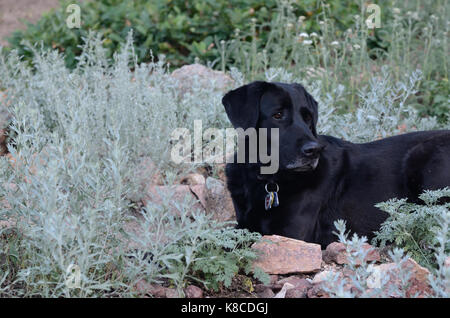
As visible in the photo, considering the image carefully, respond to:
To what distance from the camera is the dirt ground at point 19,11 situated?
8.73 meters

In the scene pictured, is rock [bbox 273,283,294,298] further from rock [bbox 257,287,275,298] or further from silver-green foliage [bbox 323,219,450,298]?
silver-green foliage [bbox 323,219,450,298]

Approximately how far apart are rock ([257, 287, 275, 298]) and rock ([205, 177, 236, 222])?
4.93ft

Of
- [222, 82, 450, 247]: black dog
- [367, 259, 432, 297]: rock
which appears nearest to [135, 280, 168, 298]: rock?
[367, 259, 432, 297]: rock

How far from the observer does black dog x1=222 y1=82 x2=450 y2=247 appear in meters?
3.69

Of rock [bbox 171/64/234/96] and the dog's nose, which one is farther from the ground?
the dog's nose

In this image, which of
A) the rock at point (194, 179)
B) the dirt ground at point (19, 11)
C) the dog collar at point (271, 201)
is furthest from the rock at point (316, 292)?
the dirt ground at point (19, 11)

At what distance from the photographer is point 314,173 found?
3.85 metres

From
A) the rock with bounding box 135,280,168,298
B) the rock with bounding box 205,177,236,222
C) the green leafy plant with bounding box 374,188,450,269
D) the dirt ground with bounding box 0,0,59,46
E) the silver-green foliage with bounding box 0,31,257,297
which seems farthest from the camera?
the dirt ground with bounding box 0,0,59,46

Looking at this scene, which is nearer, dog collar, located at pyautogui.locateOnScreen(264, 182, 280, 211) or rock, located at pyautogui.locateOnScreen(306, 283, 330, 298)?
rock, located at pyautogui.locateOnScreen(306, 283, 330, 298)

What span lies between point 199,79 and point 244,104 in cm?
204

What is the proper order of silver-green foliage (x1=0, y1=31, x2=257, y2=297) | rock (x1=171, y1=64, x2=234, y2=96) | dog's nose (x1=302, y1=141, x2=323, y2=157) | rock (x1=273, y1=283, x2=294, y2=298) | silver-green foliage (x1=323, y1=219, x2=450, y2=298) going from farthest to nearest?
rock (x1=171, y1=64, x2=234, y2=96) < dog's nose (x1=302, y1=141, x2=323, y2=157) < rock (x1=273, y1=283, x2=294, y2=298) < silver-green foliage (x1=0, y1=31, x2=257, y2=297) < silver-green foliage (x1=323, y1=219, x2=450, y2=298)
